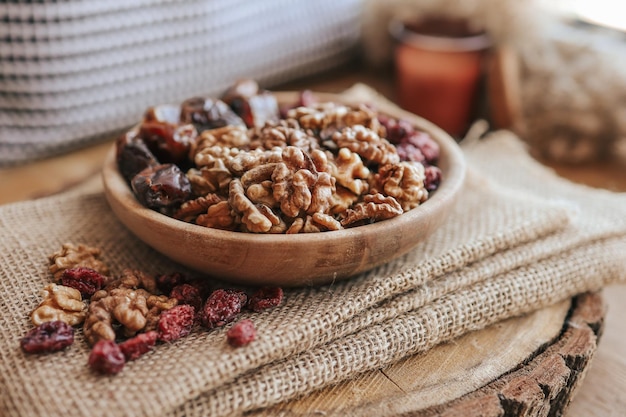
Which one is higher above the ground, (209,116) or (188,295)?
(209,116)

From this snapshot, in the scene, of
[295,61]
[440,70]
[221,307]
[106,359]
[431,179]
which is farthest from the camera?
[295,61]

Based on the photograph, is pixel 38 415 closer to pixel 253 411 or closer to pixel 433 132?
pixel 253 411

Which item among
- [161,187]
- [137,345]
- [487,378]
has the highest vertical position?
[161,187]

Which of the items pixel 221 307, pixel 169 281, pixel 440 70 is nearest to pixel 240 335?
pixel 221 307

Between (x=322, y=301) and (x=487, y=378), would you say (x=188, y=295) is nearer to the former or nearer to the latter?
(x=322, y=301)

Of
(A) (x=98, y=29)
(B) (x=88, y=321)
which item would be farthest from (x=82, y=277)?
(A) (x=98, y=29)

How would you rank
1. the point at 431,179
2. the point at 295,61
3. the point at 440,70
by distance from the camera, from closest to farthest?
1. the point at 431,179
2. the point at 440,70
3. the point at 295,61

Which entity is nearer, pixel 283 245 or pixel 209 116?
pixel 283 245
